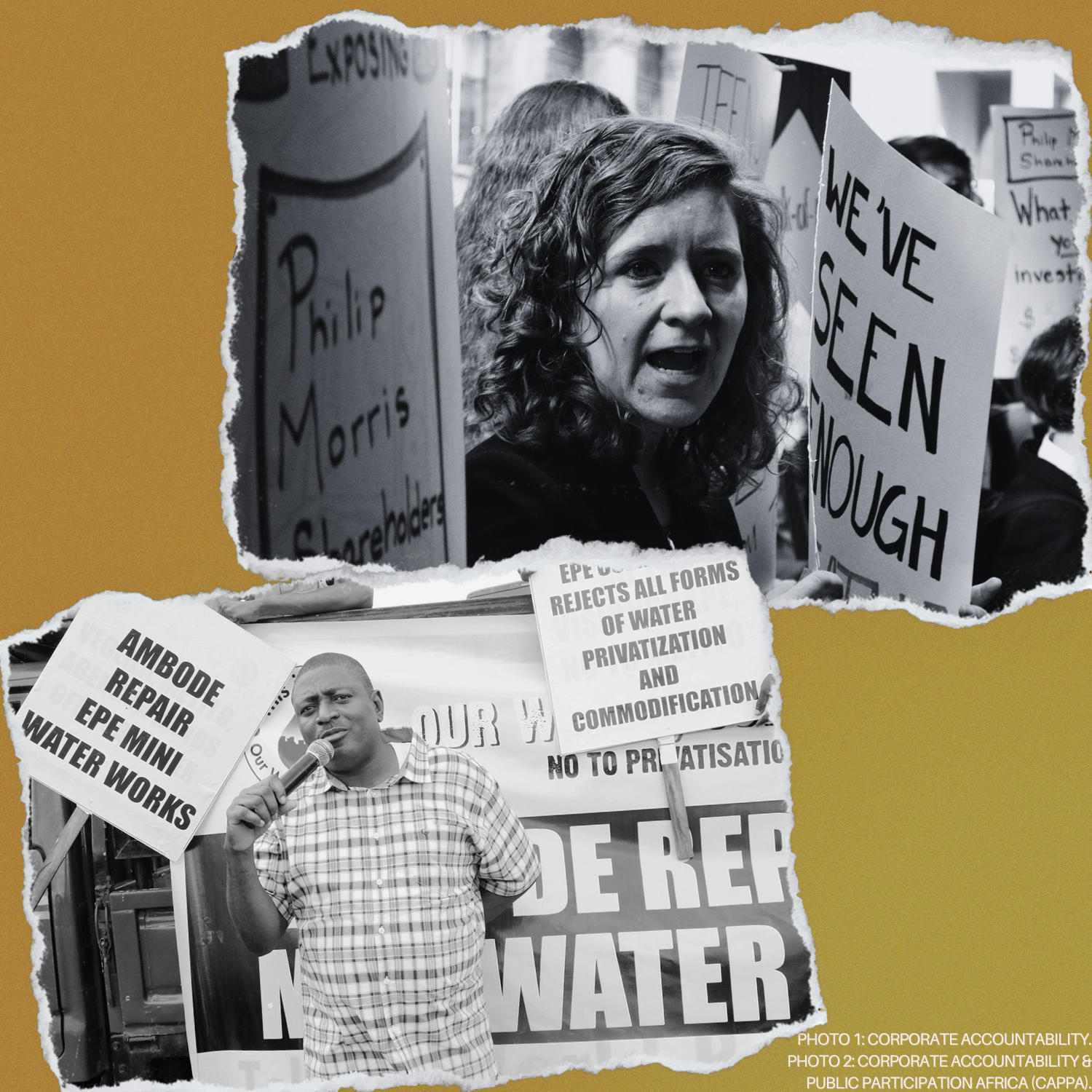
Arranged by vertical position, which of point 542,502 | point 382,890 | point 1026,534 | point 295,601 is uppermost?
point 542,502

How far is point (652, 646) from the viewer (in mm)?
2537

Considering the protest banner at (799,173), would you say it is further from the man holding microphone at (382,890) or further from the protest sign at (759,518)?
the man holding microphone at (382,890)

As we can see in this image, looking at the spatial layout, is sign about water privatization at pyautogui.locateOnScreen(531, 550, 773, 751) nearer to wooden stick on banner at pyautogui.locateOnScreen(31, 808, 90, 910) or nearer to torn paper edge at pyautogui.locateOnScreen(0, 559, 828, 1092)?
torn paper edge at pyautogui.locateOnScreen(0, 559, 828, 1092)

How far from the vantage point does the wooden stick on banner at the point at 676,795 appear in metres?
2.53

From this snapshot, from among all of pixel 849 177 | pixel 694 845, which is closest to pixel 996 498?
pixel 849 177

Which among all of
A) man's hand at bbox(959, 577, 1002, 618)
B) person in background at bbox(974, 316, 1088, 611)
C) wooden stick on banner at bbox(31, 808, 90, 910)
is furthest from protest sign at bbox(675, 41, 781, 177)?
wooden stick on banner at bbox(31, 808, 90, 910)

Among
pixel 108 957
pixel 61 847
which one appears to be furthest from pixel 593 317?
pixel 108 957

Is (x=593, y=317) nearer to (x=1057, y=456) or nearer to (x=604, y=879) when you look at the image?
(x=1057, y=456)

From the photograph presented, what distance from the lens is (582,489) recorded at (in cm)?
245

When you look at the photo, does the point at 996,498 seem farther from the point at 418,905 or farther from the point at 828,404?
the point at 418,905

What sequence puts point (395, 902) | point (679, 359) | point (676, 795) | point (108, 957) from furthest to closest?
point (108, 957) → point (676, 795) → point (679, 359) → point (395, 902)

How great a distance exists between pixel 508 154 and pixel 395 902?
5.05 ft

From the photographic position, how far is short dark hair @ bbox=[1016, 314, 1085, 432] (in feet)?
8.19

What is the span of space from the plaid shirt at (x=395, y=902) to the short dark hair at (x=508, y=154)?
98cm
